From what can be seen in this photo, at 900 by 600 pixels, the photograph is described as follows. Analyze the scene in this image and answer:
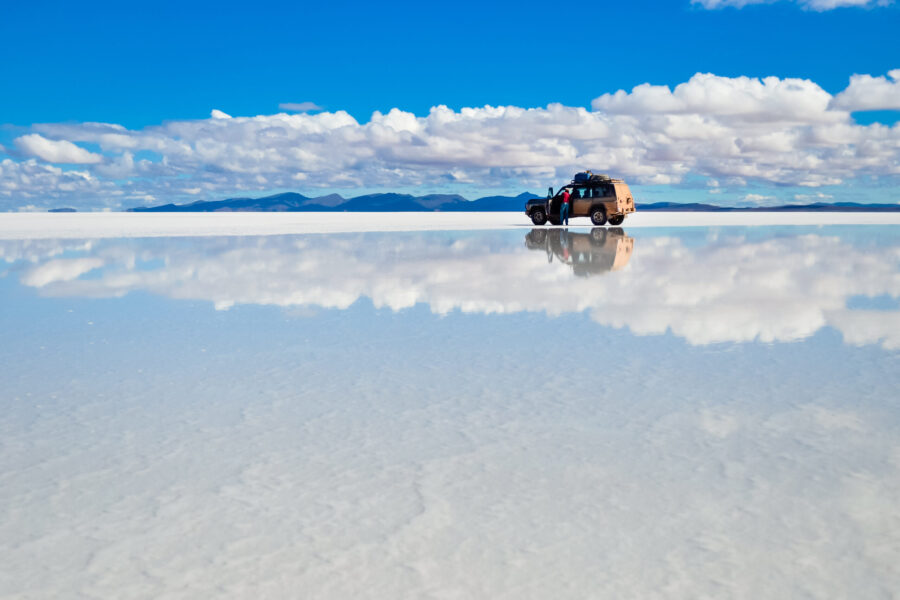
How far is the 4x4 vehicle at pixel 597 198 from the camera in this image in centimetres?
3456

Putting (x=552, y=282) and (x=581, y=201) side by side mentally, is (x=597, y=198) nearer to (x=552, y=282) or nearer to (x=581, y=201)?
(x=581, y=201)

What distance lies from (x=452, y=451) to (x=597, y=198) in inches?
1248

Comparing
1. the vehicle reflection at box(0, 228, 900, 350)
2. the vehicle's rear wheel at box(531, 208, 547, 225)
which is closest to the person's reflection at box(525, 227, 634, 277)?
the vehicle reflection at box(0, 228, 900, 350)

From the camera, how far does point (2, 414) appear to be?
503 cm

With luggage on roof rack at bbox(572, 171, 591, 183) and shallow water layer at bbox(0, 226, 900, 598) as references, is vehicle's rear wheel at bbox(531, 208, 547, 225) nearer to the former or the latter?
luggage on roof rack at bbox(572, 171, 591, 183)

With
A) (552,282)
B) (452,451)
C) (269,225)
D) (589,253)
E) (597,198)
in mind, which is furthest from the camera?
(269,225)

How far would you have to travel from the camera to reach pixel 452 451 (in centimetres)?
420

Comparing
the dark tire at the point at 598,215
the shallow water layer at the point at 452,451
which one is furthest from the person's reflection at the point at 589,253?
the dark tire at the point at 598,215

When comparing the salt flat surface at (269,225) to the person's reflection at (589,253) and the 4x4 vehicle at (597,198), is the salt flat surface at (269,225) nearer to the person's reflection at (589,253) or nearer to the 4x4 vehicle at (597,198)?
the 4x4 vehicle at (597,198)

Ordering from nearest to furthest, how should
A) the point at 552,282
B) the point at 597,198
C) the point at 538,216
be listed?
1. the point at 552,282
2. the point at 597,198
3. the point at 538,216

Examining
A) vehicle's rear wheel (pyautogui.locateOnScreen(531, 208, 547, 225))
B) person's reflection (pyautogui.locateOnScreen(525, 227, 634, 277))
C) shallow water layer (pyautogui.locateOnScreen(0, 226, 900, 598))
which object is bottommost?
person's reflection (pyautogui.locateOnScreen(525, 227, 634, 277))

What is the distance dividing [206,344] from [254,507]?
4234mm

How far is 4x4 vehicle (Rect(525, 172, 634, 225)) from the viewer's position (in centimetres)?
3456

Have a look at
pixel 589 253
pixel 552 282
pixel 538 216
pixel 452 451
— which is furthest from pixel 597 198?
pixel 452 451
